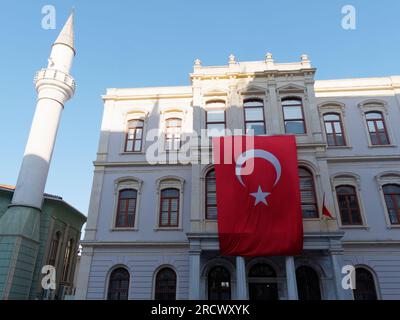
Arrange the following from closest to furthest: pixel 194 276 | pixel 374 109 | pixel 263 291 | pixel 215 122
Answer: pixel 194 276 → pixel 263 291 → pixel 215 122 → pixel 374 109

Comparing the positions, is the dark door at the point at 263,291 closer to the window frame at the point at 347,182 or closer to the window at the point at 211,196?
the window at the point at 211,196

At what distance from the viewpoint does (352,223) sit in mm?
15289

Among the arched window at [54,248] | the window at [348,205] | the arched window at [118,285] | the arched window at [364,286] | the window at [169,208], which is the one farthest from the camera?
the arched window at [54,248]

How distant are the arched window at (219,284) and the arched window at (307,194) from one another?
4702mm

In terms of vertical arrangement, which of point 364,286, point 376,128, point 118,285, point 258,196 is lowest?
point 364,286

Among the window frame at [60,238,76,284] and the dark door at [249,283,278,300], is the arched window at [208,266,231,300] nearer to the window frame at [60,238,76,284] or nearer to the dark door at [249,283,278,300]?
the dark door at [249,283,278,300]

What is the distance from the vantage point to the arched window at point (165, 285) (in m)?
14.6

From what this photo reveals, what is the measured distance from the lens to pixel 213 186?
15.7m

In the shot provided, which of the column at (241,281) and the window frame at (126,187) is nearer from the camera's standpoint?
the column at (241,281)

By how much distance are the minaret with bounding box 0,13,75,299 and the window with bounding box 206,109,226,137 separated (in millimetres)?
10597

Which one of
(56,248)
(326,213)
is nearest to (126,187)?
(56,248)

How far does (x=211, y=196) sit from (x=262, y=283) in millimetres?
4691

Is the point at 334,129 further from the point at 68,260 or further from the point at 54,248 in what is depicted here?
the point at 68,260

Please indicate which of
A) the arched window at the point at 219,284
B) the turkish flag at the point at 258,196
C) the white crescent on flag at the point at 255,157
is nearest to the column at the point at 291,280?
the turkish flag at the point at 258,196
